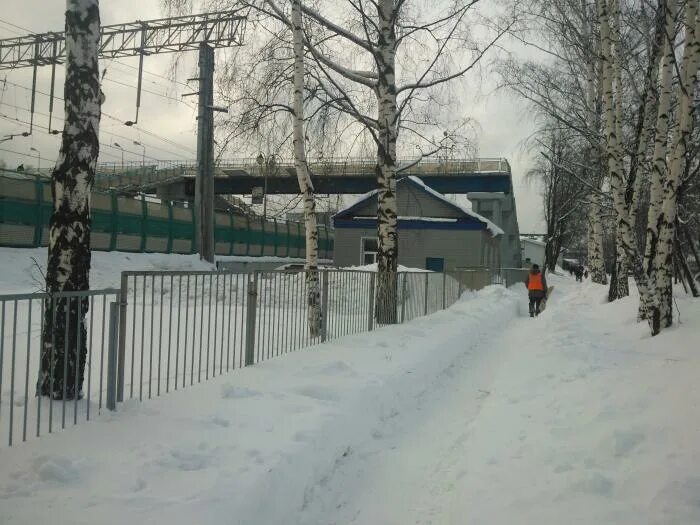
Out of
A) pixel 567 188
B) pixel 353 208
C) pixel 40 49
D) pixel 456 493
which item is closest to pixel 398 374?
pixel 456 493

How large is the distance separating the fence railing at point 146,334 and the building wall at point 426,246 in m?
23.0

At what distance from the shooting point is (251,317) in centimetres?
668

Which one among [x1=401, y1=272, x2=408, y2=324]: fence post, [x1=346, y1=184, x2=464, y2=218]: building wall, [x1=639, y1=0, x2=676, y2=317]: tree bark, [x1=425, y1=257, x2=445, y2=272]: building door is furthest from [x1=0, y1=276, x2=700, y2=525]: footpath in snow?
[x1=346, y1=184, x2=464, y2=218]: building wall

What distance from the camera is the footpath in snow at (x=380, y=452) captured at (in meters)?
3.35

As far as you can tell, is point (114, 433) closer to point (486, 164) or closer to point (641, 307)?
point (641, 307)

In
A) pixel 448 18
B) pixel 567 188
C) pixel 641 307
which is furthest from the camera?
pixel 567 188

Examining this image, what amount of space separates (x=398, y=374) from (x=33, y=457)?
4271mm

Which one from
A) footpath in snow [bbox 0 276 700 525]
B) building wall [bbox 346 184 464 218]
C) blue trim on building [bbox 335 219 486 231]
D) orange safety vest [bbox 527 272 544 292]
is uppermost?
building wall [bbox 346 184 464 218]

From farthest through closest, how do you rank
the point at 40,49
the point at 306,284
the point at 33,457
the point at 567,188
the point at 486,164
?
the point at 567,188
the point at 486,164
the point at 40,49
the point at 306,284
the point at 33,457

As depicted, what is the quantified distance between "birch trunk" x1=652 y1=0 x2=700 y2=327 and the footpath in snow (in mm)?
1125

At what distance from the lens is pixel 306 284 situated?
8.63m

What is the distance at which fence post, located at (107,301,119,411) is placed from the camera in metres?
4.56

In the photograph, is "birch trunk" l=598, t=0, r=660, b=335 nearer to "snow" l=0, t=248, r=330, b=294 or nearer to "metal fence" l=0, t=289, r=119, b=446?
"metal fence" l=0, t=289, r=119, b=446

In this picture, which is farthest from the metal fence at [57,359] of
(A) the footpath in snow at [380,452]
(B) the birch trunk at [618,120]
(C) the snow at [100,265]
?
(C) the snow at [100,265]
